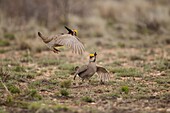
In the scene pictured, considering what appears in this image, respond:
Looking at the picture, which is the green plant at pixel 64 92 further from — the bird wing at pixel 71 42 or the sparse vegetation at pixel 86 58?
the bird wing at pixel 71 42

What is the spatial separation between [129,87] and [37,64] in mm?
3795

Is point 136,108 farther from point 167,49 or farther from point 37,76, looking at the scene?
point 167,49

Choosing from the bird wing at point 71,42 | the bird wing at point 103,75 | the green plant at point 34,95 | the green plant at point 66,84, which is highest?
the bird wing at point 71,42

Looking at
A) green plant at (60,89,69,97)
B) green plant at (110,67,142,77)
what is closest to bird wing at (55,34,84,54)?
green plant at (60,89,69,97)

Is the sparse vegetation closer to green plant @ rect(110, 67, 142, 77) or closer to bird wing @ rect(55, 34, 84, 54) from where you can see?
green plant @ rect(110, 67, 142, 77)

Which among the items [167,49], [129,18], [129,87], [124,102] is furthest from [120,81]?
[129,18]

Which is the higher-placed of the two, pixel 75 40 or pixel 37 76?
pixel 75 40

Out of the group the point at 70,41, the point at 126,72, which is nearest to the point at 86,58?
the point at 126,72

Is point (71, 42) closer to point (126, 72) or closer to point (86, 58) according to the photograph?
point (126, 72)

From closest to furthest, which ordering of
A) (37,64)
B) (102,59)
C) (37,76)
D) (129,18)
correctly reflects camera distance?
(37,76) < (37,64) < (102,59) < (129,18)

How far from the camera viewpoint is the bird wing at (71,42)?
8.45 metres

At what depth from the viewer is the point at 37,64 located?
11617 mm

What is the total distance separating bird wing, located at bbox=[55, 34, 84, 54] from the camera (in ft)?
27.7

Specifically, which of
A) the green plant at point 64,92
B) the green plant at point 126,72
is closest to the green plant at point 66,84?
the green plant at point 64,92
